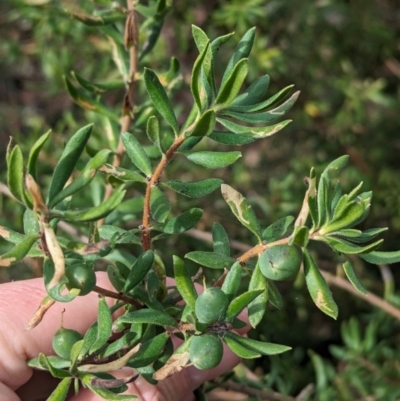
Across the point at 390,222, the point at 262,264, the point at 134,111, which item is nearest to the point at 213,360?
the point at 262,264

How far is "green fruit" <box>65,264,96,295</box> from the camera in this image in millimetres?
872

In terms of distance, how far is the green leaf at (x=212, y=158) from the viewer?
3.14ft

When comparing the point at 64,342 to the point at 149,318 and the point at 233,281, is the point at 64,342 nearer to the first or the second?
the point at 149,318

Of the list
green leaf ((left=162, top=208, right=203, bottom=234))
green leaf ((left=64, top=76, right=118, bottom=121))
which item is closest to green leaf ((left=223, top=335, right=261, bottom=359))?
green leaf ((left=162, top=208, right=203, bottom=234))

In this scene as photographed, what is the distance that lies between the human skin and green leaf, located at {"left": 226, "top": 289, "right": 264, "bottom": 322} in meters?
0.51

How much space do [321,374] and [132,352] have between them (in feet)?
4.80

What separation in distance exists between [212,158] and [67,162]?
277 millimetres

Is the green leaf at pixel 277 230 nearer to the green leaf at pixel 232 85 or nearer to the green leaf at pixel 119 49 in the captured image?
the green leaf at pixel 232 85

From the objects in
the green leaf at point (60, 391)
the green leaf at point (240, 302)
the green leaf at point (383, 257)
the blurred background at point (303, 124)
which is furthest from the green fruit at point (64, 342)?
the blurred background at point (303, 124)

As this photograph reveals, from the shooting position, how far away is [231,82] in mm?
885

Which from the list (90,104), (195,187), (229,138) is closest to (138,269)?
(195,187)

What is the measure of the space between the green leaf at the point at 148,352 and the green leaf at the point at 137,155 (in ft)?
1.00

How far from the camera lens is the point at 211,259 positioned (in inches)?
38.8

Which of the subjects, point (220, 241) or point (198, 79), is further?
point (220, 241)
